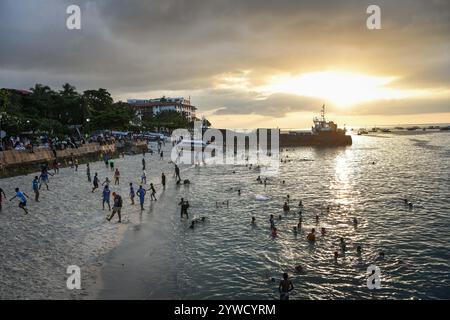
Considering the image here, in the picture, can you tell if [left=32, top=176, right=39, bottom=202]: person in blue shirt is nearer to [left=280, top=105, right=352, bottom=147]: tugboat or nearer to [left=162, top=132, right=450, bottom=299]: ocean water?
[left=162, top=132, right=450, bottom=299]: ocean water

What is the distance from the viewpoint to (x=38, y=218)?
A: 19812 millimetres

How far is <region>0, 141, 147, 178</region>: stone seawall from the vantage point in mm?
32062

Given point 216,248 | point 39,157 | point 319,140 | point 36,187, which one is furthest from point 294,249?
point 319,140

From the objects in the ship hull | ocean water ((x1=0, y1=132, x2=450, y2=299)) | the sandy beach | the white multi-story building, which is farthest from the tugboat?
the sandy beach

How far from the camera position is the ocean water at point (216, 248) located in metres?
13.7

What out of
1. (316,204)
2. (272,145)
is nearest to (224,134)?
(272,145)

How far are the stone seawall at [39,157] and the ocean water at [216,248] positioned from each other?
8.39ft

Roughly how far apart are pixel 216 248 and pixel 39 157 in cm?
2717

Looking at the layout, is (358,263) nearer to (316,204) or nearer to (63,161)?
(316,204)

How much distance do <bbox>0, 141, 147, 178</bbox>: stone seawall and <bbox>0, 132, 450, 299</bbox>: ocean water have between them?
2558mm

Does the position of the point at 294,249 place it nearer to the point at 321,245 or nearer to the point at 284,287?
the point at 321,245

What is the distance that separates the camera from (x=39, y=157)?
36.3m

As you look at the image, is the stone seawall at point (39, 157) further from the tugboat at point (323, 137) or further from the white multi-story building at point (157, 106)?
the white multi-story building at point (157, 106)
